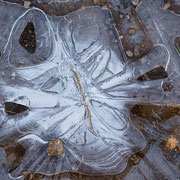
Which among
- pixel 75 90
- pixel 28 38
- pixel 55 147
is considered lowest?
pixel 55 147

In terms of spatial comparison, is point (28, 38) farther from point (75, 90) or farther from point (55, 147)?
point (55, 147)

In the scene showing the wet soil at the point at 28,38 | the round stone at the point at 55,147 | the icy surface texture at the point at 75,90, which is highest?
the wet soil at the point at 28,38

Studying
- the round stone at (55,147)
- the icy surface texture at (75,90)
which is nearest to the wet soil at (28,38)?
the icy surface texture at (75,90)

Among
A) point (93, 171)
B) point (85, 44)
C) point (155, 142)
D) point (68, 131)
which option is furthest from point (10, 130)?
point (155, 142)

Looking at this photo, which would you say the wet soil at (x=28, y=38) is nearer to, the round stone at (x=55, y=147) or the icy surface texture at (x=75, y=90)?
the icy surface texture at (x=75, y=90)

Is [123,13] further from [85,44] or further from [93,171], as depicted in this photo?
[93,171]

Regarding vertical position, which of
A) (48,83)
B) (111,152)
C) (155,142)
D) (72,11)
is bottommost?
(111,152)

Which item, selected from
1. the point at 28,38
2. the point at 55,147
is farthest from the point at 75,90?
the point at 28,38

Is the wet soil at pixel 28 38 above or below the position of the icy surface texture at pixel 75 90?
above
